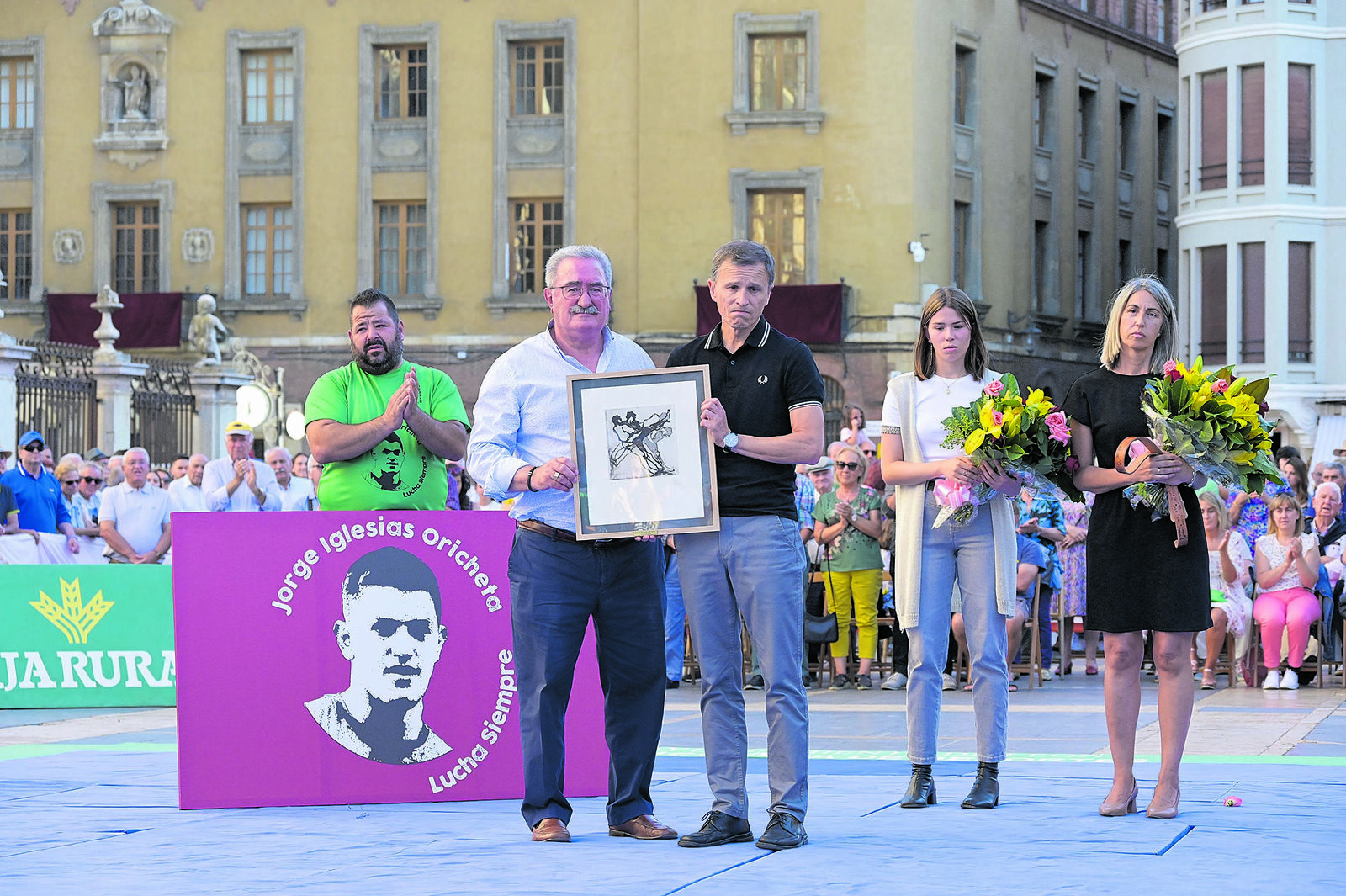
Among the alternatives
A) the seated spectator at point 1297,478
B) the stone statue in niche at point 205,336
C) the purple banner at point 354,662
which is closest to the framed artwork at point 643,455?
the purple banner at point 354,662

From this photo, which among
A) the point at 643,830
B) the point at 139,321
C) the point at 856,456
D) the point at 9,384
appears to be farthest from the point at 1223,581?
the point at 139,321

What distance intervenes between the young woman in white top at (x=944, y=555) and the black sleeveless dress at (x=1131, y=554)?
0.36 metres

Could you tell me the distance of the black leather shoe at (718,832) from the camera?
21.7ft

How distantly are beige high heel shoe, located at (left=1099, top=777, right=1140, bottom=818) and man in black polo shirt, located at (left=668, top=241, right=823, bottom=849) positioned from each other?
4.25 feet

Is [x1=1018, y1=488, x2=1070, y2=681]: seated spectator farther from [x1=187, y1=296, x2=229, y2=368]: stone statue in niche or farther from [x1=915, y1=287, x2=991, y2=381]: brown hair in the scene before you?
[x1=187, y1=296, x2=229, y2=368]: stone statue in niche

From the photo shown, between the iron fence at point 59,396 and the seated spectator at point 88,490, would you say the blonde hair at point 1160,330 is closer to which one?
the seated spectator at point 88,490

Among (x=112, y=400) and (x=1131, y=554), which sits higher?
(x=112, y=400)

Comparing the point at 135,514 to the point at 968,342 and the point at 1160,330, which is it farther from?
the point at 1160,330

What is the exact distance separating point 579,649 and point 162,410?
63.6ft

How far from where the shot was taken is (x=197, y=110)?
39531 mm

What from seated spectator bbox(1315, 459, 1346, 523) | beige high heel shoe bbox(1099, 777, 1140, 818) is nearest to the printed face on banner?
beige high heel shoe bbox(1099, 777, 1140, 818)

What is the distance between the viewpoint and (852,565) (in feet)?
48.7

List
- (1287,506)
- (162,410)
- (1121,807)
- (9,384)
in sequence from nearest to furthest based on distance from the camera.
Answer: (1121,807) → (1287,506) → (9,384) → (162,410)

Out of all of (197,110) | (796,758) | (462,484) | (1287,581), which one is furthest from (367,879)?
(197,110)
